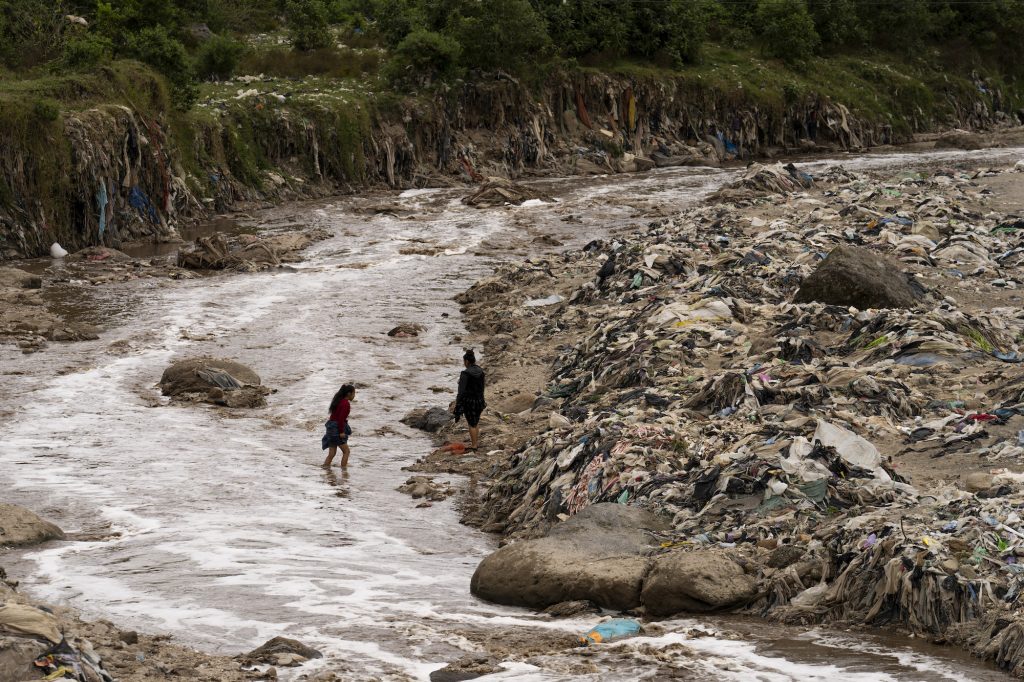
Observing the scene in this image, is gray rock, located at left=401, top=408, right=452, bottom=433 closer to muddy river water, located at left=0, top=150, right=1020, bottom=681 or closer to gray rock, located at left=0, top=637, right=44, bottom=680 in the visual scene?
muddy river water, located at left=0, top=150, right=1020, bottom=681

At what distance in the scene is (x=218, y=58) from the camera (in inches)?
1316

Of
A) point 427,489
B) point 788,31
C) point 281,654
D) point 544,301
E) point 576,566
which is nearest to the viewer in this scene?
point 281,654

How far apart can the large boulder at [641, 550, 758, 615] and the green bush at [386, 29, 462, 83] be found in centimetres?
2794

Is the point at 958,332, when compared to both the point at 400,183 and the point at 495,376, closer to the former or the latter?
the point at 495,376

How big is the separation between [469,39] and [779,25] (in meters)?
14.2

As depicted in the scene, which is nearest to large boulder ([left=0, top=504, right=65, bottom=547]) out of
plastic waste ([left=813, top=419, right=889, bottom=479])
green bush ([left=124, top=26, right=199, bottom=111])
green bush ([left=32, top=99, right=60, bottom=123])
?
plastic waste ([left=813, top=419, right=889, bottom=479])

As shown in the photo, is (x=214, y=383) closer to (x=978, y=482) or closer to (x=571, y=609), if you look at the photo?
(x=571, y=609)

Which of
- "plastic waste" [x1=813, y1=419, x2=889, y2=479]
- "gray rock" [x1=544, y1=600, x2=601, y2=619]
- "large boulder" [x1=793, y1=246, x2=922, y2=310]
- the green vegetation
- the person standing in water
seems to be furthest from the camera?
the green vegetation

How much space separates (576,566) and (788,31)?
38.7 meters

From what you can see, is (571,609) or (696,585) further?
(571,609)

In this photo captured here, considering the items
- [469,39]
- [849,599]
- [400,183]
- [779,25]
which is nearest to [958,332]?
[849,599]

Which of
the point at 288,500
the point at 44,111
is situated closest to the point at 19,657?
the point at 288,500

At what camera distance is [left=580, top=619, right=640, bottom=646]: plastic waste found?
7.08 metres

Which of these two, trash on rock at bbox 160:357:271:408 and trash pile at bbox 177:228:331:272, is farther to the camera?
trash pile at bbox 177:228:331:272
